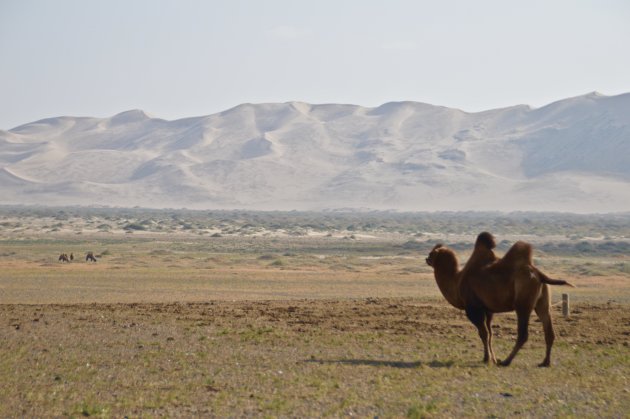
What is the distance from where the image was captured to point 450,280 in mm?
17984

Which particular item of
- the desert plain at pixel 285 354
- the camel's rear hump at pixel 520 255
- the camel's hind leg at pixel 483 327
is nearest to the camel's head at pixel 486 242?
the camel's rear hump at pixel 520 255

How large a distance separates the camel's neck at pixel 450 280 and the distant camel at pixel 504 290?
37 millimetres

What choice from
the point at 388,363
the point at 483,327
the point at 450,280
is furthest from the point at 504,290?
the point at 388,363

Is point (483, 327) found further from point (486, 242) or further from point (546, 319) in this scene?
point (486, 242)

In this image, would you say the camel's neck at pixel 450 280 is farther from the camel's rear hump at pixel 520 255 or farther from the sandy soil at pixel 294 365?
the camel's rear hump at pixel 520 255

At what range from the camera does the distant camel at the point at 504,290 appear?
643 inches

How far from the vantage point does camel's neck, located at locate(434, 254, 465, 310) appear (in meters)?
17.8

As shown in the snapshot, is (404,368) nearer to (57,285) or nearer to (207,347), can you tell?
Result: (207,347)

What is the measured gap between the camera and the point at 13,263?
50094 millimetres

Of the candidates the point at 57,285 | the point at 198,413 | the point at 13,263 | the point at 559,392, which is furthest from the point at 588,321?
the point at 13,263

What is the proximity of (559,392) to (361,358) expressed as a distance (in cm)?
420

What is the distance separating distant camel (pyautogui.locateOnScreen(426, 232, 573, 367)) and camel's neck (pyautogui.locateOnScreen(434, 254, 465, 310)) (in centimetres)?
4

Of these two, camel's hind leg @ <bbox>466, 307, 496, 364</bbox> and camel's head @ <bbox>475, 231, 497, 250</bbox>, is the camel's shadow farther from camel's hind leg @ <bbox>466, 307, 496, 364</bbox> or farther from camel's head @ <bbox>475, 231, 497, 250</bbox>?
camel's head @ <bbox>475, 231, 497, 250</bbox>

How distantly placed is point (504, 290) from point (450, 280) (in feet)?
5.27
